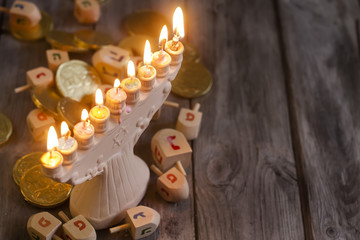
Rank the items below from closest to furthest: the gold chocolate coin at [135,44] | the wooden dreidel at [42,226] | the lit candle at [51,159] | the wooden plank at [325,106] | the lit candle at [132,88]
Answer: the lit candle at [51,159], the lit candle at [132,88], the wooden dreidel at [42,226], the wooden plank at [325,106], the gold chocolate coin at [135,44]

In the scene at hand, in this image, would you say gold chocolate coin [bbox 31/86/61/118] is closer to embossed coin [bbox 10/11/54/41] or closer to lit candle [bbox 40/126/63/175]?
embossed coin [bbox 10/11/54/41]

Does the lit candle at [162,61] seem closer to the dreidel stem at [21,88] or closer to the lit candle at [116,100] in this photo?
the lit candle at [116,100]

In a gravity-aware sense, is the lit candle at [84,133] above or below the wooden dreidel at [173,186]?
above

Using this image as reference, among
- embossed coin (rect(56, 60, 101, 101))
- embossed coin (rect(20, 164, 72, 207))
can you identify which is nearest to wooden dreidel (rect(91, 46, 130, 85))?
embossed coin (rect(56, 60, 101, 101))

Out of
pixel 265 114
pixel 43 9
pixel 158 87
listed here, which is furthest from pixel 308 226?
pixel 43 9

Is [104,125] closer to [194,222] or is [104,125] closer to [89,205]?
[89,205]

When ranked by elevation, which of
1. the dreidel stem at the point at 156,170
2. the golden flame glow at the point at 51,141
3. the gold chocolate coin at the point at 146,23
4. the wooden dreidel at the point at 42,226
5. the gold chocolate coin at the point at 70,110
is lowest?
the wooden dreidel at the point at 42,226

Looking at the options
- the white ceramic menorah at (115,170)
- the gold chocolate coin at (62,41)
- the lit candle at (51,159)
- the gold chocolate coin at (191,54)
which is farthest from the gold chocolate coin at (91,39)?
the lit candle at (51,159)

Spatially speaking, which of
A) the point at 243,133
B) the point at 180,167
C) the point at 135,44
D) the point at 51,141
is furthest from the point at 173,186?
the point at 135,44
